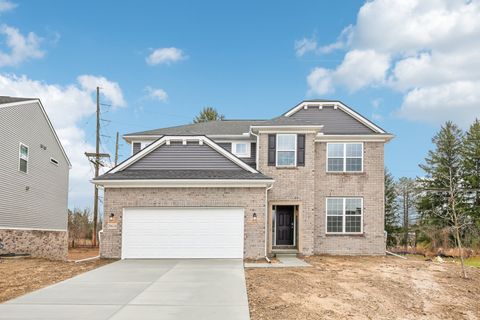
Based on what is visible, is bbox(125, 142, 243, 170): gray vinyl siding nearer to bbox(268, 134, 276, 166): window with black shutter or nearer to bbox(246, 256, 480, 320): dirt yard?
bbox(268, 134, 276, 166): window with black shutter

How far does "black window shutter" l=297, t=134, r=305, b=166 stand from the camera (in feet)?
59.9

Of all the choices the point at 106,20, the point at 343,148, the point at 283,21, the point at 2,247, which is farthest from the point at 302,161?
the point at 2,247

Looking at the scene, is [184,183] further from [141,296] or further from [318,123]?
[318,123]

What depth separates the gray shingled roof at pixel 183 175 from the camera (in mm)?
16422

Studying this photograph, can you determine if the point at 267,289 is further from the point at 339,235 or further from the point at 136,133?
the point at 136,133

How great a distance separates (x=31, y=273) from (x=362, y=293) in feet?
31.8

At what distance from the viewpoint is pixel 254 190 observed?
16.5 m

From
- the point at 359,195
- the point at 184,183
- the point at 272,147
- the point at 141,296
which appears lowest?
the point at 141,296

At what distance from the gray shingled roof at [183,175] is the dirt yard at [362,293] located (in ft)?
13.9

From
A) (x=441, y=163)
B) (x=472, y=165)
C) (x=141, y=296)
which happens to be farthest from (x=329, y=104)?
(x=441, y=163)

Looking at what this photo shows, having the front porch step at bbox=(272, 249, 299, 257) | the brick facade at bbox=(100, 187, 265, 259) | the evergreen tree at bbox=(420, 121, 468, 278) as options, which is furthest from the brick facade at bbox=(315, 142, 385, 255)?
the evergreen tree at bbox=(420, 121, 468, 278)

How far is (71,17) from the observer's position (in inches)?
725

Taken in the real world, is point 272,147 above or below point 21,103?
below

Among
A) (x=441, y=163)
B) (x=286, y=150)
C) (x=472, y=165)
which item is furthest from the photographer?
(x=441, y=163)
